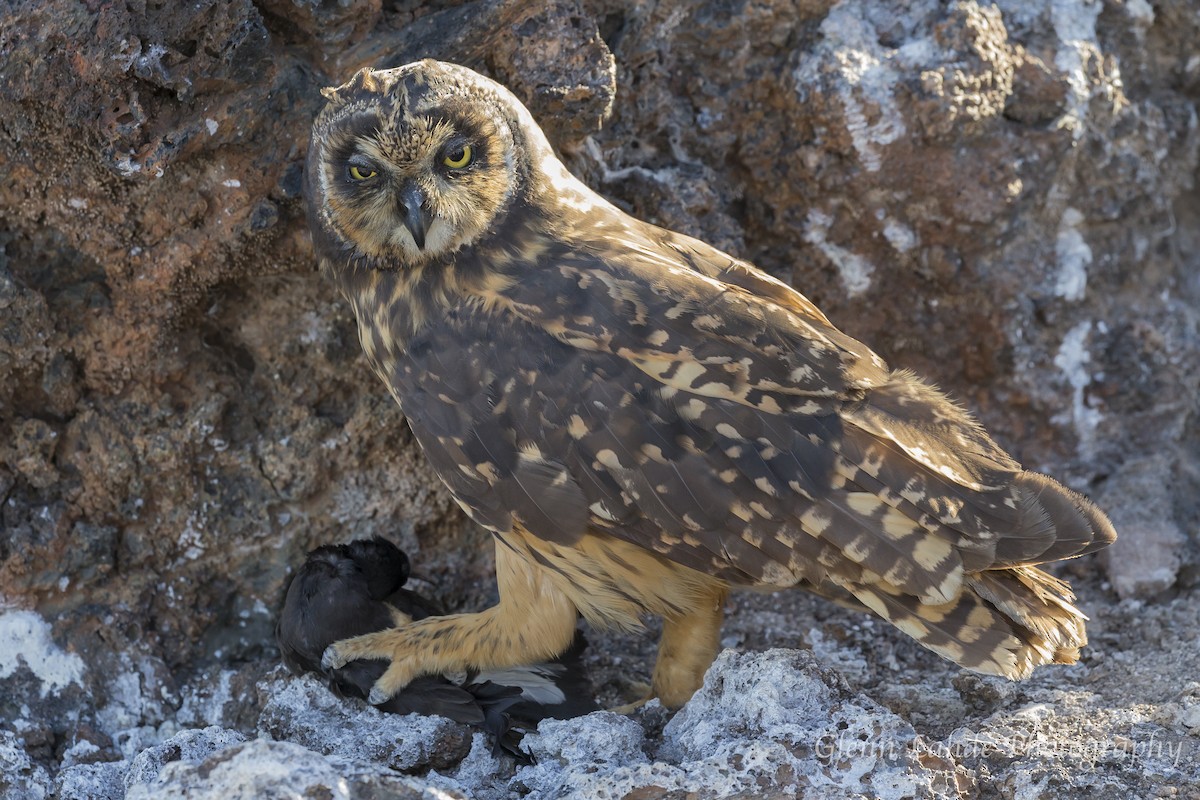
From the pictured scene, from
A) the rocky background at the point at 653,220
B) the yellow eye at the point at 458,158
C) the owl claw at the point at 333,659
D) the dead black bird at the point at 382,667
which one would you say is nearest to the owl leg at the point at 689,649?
the rocky background at the point at 653,220

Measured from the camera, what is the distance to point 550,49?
336 cm

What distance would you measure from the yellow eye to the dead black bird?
3.91ft

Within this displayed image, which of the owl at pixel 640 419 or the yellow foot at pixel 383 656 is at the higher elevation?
the owl at pixel 640 419

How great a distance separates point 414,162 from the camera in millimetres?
2816

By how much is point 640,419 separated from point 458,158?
814mm

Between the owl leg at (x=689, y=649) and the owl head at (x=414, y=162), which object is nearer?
the owl head at (x=414, y=162)

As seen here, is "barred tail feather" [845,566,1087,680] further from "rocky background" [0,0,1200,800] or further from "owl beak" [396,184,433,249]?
"owl beak" [396,184,433,249]

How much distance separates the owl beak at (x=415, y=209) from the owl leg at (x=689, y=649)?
1255 mm

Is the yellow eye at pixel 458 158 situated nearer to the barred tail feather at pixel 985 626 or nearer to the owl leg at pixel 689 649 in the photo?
the owl leg at pixel 689 649

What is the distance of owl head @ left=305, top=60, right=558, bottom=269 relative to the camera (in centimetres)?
279

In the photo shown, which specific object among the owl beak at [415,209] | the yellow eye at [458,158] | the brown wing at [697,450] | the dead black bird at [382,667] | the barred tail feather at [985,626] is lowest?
the dead black bird at [382,667]

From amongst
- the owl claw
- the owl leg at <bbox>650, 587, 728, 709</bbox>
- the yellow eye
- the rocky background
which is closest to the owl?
the yellow eye

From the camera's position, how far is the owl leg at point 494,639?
10.2 feet

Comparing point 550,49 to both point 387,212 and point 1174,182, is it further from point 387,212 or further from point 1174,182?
point 1174,182
